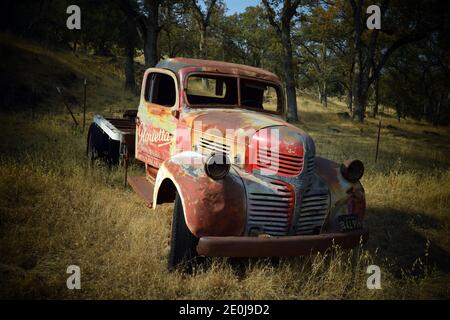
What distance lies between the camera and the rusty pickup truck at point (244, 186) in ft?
9.59

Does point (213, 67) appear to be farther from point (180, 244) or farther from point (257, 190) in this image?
point (180, 244)

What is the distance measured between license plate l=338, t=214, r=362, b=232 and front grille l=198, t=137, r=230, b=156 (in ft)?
4.22

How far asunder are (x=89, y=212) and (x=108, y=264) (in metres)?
1.41

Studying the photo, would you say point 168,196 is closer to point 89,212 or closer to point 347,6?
point 89,212

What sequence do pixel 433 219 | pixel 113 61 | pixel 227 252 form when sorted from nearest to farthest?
pixel 227 252 → pixel 433 219 → pixel 113 61

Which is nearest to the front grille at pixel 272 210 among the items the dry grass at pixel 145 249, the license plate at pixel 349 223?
the dry grass at pixel 145 249

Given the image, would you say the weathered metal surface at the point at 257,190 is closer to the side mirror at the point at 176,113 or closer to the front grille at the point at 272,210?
the front grille at the point at 272,210

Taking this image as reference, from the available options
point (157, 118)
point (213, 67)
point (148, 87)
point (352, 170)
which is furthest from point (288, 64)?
point (352, 170)

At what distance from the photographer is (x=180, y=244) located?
3.12m

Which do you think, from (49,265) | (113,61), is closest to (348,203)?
(49,265)

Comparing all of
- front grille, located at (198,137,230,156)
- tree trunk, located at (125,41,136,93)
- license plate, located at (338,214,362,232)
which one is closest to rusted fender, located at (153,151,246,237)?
front grille, located at (198,137,230,156)

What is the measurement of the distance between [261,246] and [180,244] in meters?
0.75

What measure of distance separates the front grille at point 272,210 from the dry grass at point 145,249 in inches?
17.7
